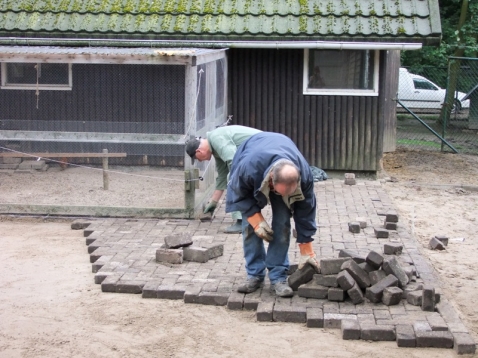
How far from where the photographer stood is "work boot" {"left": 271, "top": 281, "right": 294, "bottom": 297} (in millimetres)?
6359

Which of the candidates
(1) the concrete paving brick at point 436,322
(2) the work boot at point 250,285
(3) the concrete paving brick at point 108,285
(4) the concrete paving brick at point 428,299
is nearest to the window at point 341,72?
(2) the work boot at point 250,285

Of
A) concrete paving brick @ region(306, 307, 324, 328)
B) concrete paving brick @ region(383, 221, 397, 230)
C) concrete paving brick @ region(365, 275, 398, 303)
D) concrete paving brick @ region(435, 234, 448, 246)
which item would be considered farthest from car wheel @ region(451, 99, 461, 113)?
concrete paving brick @ region(306, 307, 324, 328)

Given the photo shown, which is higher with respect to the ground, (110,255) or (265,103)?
(265,103)

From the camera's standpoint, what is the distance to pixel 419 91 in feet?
81.0

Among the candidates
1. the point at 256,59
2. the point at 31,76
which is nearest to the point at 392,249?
the point at 256,59

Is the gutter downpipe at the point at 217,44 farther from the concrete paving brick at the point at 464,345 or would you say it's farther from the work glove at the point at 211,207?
the concrete paving brick at the point at 464,345

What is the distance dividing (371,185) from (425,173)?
2.13 metres

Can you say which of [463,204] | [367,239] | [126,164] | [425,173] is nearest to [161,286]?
[367,239]

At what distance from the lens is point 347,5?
12.6 metres

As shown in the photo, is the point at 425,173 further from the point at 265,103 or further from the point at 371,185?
the point at 265,103

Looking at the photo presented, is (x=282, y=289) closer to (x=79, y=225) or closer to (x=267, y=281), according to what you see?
(x=267, y=281)

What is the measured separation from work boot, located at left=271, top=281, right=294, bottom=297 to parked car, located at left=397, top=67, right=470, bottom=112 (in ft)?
60.8

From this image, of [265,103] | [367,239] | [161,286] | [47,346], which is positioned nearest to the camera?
[47,346]

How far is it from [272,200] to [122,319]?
1.57 m
